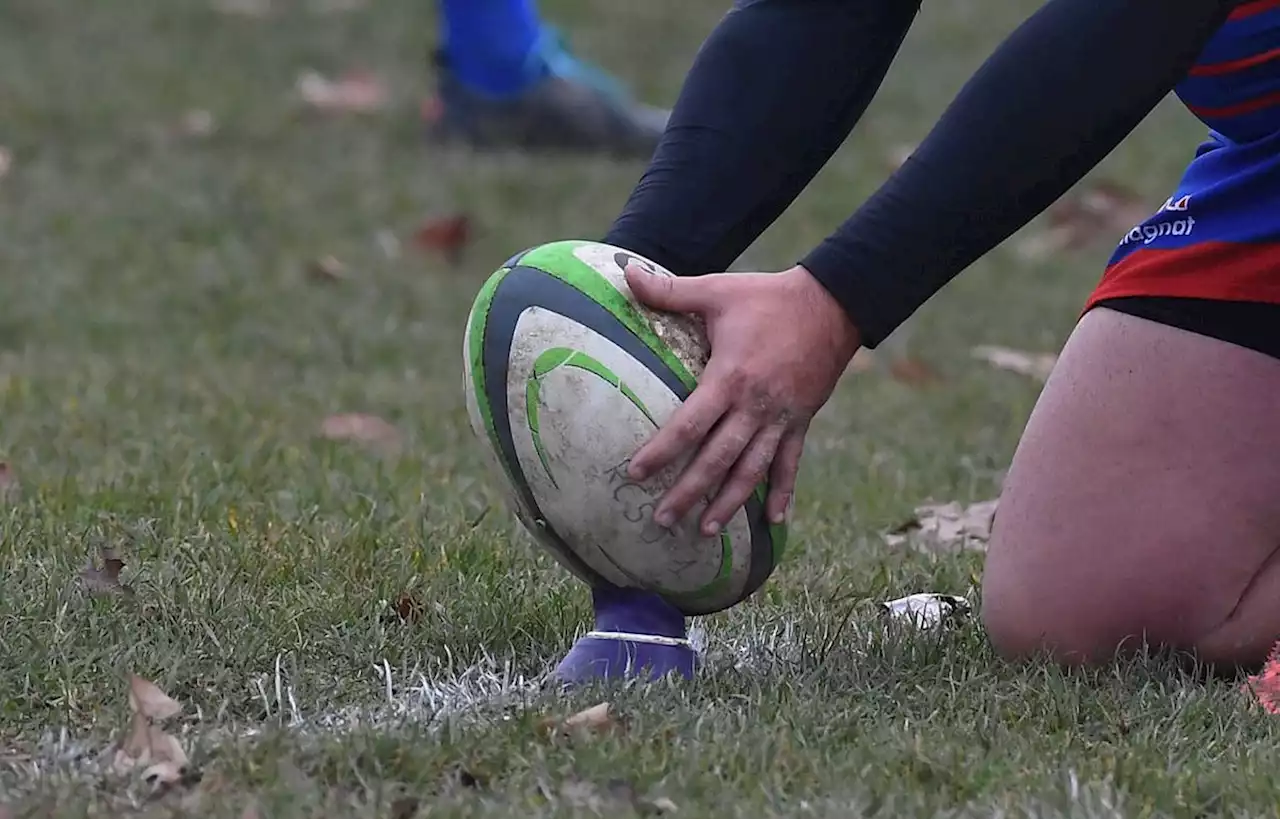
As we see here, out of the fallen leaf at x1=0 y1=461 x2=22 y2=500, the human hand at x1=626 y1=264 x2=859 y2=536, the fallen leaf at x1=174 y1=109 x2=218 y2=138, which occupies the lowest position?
the fallen leaf at x1=0 y1=461 x2=22 y2=500

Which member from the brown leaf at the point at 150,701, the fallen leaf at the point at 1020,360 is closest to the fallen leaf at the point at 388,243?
the fallen leaf at the point at 1020,360

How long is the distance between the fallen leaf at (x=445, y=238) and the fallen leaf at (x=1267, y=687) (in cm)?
316

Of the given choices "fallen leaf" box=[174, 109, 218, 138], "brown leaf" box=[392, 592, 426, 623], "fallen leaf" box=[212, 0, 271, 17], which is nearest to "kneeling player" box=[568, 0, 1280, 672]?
"brown leaf" box=[392, 592, 426, 623]

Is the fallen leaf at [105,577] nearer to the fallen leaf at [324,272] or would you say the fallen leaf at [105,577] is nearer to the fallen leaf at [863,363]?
the fallen leaf at [863,363]

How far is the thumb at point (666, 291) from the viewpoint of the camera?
6.65 feet

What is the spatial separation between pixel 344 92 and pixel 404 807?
5.12 metres

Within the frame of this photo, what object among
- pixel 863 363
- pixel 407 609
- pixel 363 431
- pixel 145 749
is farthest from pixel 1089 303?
pixel 863 363

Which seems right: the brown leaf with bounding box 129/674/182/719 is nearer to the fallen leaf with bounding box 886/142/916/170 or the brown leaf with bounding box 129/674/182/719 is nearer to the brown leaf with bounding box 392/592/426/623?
the brown leaf with bounding box 392/592/426/623

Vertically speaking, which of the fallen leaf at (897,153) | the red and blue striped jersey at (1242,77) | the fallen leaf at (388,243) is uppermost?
the fallen leaf at (897,153)

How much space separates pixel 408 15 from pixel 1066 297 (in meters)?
3.72

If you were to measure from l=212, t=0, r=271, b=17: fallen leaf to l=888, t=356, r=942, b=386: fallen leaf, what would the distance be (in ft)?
13.2

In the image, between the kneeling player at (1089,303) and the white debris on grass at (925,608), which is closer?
the kneeling player at (1089,303)

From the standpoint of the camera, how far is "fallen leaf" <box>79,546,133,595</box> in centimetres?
233

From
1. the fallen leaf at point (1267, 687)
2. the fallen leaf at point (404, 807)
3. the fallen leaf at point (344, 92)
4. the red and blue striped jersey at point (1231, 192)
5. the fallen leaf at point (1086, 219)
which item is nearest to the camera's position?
the fallen leaf at point (404, 807)
